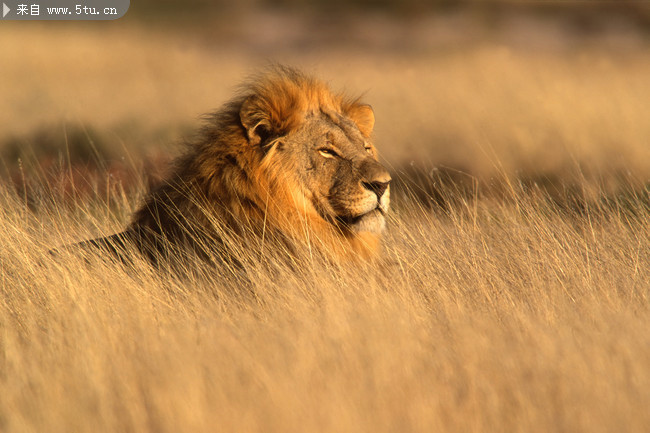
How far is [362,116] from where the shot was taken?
5602 mm

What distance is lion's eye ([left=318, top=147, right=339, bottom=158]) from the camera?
498cm

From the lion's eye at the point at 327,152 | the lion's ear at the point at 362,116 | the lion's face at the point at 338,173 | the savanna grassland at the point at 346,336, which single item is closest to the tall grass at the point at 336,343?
the savanna grassland at the point at 346,336

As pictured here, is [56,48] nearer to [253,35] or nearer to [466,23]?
[253,35]

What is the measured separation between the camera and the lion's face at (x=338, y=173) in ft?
15.7

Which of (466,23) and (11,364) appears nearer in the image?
(11,364)

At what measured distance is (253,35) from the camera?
3869cm

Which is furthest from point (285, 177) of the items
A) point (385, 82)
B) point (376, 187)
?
point (385, 82)

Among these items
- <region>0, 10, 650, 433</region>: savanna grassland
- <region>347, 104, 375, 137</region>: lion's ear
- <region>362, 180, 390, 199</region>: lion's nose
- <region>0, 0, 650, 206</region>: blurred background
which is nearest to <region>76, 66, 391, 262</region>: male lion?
<region>362, 180, 390, 199</region>: lion's nose

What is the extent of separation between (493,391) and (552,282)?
5.76ft

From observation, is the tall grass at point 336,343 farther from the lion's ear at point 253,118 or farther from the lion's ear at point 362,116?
the lion's ear at point 362,116

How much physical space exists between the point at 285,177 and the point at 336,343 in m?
1.53

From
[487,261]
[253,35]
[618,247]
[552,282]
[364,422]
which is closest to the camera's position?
[364,422]

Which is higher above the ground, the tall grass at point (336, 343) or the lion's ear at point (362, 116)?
the lion's ear at point (362, 116)

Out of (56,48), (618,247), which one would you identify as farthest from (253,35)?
(618,247)
